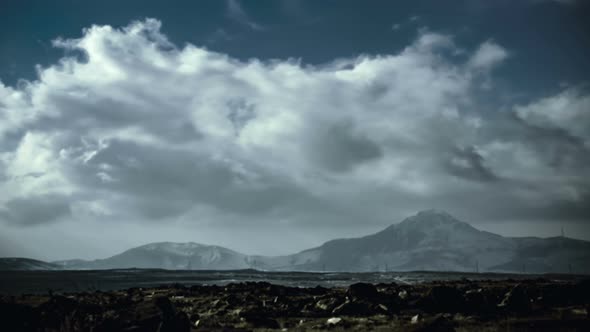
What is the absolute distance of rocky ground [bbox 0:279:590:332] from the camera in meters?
16.8

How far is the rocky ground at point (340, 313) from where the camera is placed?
55.2ft

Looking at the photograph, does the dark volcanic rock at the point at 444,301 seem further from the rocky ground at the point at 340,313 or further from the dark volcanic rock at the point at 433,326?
the dark volcanic rock at the point at 433,326

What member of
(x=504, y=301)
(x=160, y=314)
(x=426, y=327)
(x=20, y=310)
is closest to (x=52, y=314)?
(x=20, y=310)

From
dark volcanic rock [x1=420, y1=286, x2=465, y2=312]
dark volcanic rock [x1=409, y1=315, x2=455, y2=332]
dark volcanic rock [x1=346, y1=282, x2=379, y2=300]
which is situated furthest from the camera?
dark volcanic rock [x1=346, y1=282, x2=379, y2=300]

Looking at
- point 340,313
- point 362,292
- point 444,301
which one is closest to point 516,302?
point 444,301

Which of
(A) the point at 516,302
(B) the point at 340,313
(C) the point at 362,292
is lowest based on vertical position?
(B) the point at 340,313

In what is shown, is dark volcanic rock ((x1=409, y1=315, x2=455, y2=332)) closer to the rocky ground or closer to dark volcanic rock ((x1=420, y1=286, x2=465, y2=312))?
the rocky ground

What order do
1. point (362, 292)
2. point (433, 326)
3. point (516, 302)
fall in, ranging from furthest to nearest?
1. point (362, 292)
2. point (516, 302)
3. point (433, 326)

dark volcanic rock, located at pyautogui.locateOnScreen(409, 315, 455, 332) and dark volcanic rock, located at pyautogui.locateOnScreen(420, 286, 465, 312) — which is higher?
dark volcanic rock, located at pyautogui.locateOnScreen(409, 315, 455, 332)

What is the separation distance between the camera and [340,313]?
30156 millimetres

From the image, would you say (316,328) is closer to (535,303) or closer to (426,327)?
(426,327)

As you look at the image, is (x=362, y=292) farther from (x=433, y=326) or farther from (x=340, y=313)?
(x=433, y=326)

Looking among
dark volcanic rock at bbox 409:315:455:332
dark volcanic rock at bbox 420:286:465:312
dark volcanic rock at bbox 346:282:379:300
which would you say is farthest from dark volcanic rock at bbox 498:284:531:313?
dark volcanic rock at bbox 409:315:455:332

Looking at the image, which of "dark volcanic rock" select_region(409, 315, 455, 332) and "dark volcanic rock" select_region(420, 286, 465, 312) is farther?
"dark volcanic rock" select_region(420, 286, 465, 312)
